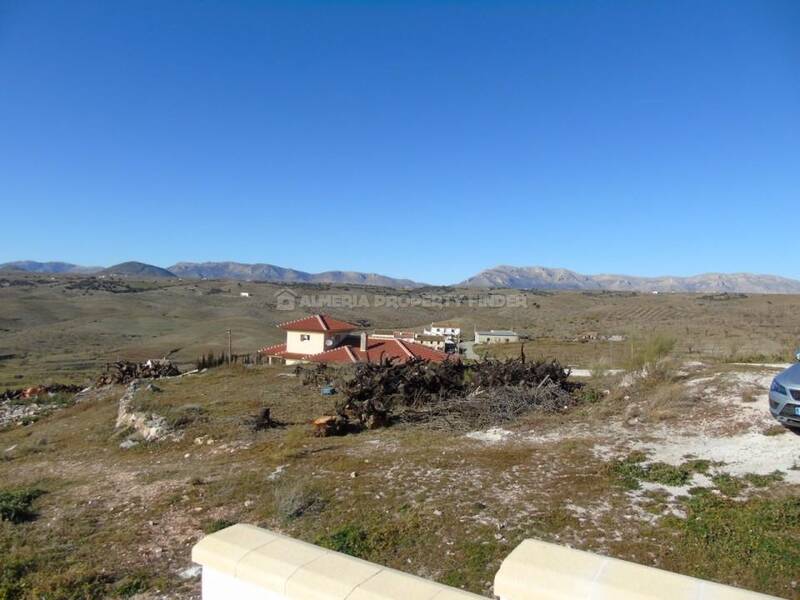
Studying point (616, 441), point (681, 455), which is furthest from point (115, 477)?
point (681, 455)

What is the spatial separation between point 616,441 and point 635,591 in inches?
282

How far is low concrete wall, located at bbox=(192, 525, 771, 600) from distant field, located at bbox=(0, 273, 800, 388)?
45.3ft

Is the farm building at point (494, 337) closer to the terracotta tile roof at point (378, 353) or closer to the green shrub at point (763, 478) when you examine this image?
the terracotta tile roof at point (378, 353)

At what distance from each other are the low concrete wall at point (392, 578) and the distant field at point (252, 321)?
13.8 m

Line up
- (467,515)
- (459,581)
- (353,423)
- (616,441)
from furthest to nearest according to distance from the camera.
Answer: (353,423)
(616,441)
(467,515)
(459,581)

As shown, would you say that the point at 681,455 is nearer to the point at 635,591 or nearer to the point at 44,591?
the point at 635,591

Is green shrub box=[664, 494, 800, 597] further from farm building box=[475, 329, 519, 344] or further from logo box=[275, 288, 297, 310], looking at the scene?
logo box=[275, 288, 297, 310]

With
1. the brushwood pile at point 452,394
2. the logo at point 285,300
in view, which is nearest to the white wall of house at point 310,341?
the brushwood pile at point 452,394

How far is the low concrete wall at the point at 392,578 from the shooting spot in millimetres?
2137

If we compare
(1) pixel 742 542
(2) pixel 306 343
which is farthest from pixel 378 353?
(1) pixel 742 542

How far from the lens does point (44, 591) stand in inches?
186

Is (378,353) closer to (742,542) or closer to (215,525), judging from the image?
(215,525)

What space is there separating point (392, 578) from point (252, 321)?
8611 centimetres

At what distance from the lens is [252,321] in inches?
3346
